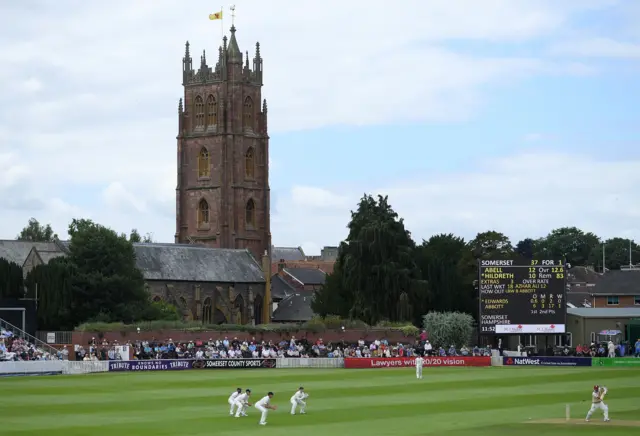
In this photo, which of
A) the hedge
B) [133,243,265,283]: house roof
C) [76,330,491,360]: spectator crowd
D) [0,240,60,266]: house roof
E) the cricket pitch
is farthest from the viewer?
[133,243,265,283]: house roof

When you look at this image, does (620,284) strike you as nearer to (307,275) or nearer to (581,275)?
(581,275)

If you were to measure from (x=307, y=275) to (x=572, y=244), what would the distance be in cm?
5975

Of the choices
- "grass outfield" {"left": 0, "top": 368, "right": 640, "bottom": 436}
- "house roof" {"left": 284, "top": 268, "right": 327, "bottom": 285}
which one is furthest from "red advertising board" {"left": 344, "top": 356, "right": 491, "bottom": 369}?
"house roof" {"left": 284, "top": 268, "right": 327, "bottom": 285}

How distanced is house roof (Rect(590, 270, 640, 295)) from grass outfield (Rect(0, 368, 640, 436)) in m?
51.4

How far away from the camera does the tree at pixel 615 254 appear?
181625mm

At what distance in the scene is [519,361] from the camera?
6925 centimetres

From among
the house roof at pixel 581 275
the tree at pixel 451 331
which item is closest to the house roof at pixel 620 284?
the house roof at pixel 581 275

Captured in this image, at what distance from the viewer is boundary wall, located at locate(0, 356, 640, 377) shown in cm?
5603

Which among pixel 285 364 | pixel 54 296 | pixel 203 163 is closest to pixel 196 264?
pixel 203 163

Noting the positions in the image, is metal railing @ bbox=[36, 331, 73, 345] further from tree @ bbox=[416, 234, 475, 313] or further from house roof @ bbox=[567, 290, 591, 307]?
house roof @ bbox=[567, 290, 591, 307]

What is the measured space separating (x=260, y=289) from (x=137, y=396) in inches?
2862

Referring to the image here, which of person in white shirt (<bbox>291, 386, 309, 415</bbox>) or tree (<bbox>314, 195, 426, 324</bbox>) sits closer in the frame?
person in white shirt (<bbox>291, 386, 309, 415</bbox>)

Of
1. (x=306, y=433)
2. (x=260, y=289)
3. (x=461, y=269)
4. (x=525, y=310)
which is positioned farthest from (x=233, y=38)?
(x=306, y=433)

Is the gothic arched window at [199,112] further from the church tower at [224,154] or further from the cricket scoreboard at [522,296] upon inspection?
the cricket scoreboard at [522,296]
